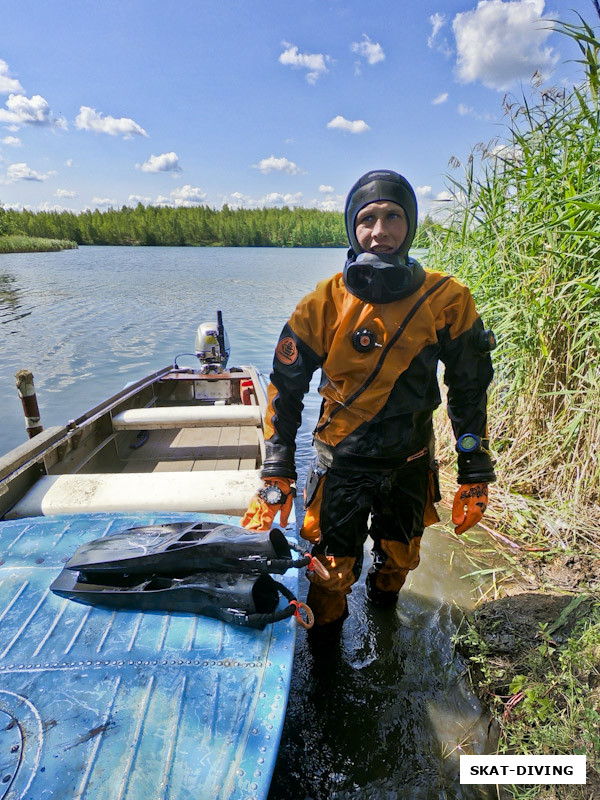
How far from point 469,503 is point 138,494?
2.07 metres

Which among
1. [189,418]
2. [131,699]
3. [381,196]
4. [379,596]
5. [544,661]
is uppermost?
[381,196]

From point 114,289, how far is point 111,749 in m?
23.6

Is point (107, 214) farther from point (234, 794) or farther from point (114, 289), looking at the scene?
point (234, 794)

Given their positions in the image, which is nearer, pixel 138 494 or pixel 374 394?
pixel 374 394

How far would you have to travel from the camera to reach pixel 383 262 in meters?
1.79

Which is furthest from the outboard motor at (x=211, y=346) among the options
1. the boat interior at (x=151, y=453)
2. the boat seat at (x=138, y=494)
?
the boat seat at (x=138, y=494)

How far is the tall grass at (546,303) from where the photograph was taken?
304 centimetres

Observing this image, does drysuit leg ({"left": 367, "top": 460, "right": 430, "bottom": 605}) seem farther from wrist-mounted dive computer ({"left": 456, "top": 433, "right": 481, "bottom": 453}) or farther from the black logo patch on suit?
the black logo patch on suit

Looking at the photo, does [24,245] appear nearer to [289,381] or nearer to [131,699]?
[289,381]

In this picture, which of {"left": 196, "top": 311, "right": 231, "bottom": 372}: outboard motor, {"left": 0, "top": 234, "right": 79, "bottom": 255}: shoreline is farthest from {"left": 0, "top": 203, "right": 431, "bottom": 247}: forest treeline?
{"left": 196, "top": 311, "right": 231, "bottom": 372}: outboard motor

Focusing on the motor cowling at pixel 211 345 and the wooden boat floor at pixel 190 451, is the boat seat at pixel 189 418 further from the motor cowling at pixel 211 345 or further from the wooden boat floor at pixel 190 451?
the motor cowling at pixel 211 345

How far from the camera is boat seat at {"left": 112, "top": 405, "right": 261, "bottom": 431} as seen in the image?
4.38 meters

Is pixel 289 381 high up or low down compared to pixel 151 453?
up

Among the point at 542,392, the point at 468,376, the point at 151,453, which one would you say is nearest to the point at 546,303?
the point at 542,392
